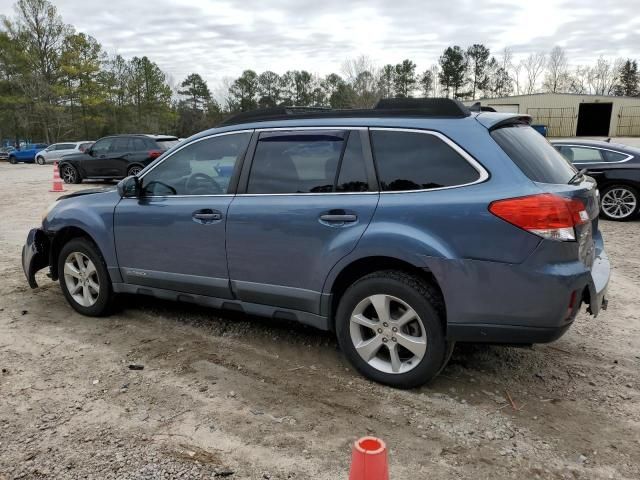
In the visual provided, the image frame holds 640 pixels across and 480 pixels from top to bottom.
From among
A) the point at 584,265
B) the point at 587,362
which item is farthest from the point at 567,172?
the point at 587,362

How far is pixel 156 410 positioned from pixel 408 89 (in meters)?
70.3

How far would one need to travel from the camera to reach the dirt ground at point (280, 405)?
281 centimetres

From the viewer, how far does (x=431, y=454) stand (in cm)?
286

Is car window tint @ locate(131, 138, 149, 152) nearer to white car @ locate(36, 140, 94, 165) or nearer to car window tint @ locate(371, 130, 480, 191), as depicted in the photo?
car window tint @ locate(371, 130, 480, 191)

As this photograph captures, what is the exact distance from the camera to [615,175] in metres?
9.86

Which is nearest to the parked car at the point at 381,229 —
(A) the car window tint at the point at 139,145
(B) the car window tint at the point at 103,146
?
(A) the car window tint at the point at 139,145

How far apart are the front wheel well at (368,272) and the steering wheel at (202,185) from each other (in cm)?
124

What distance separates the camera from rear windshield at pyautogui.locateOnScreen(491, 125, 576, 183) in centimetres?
321

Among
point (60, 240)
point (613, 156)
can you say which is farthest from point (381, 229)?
point (613, 156)

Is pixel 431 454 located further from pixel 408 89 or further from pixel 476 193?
pixel 408 89

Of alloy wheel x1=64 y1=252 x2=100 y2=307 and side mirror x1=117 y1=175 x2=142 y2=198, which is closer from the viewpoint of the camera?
side mirror x1=117 y1=175 x2=142 y2=198

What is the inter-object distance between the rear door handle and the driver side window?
972 millimetres

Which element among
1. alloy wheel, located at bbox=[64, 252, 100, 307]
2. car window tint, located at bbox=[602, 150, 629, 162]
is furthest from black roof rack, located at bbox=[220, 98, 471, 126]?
car window tint, located at bbox=[602, 150, 629, 162]

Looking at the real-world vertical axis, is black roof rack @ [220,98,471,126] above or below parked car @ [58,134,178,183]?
above
